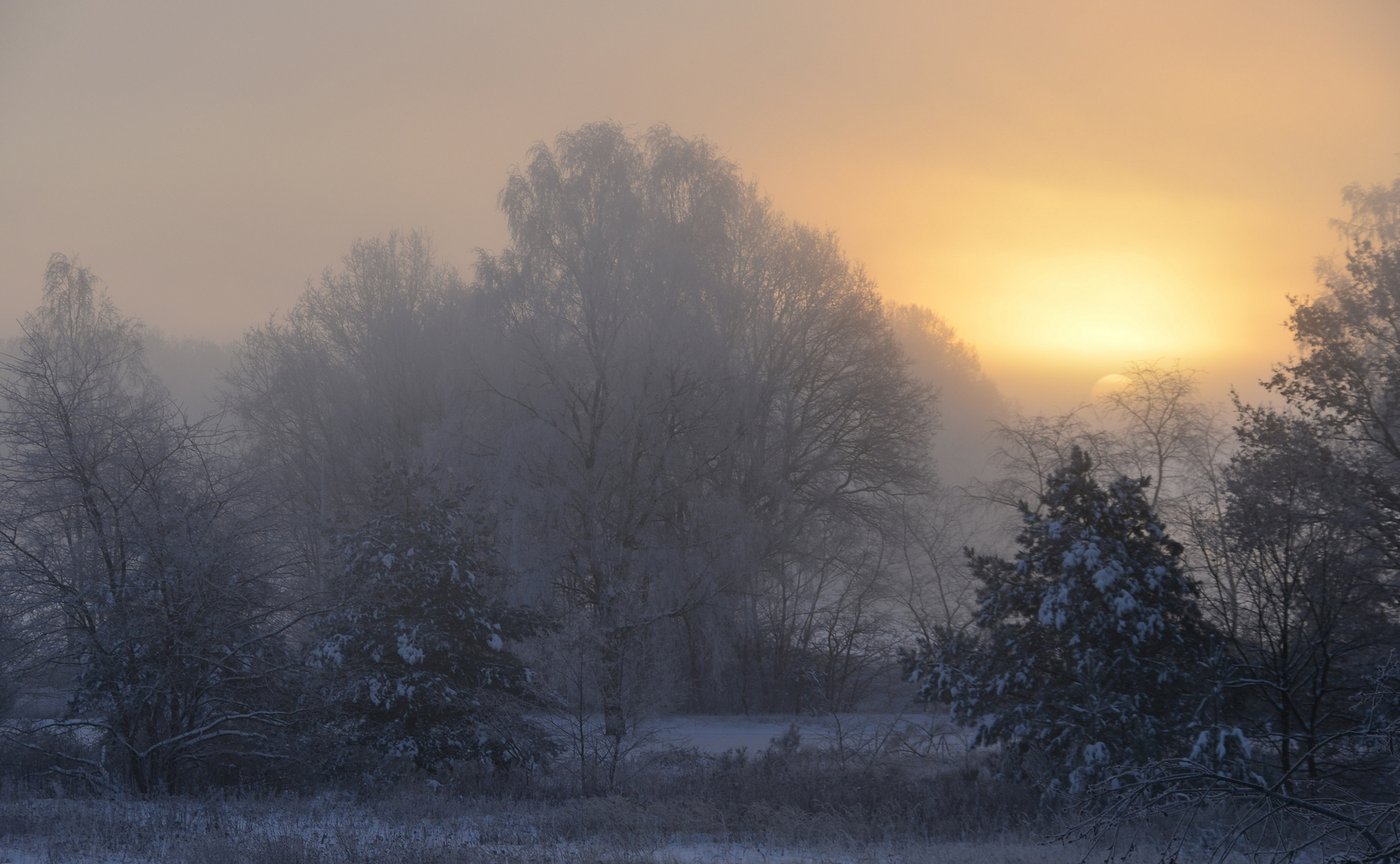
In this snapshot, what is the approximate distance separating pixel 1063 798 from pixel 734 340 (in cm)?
1559

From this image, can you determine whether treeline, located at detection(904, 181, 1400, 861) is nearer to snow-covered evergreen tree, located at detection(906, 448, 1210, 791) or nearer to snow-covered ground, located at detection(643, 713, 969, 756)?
snow-covered evergreen tree, located at detection(906, 448, 1210, 791)

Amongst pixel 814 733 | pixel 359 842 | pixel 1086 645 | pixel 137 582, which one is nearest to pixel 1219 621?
pixel 1086 645

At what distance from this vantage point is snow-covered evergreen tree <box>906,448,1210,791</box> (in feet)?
37.3

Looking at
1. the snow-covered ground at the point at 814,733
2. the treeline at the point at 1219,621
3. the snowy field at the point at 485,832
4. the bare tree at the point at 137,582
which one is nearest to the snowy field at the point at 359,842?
the snowy field at the point at 485,832

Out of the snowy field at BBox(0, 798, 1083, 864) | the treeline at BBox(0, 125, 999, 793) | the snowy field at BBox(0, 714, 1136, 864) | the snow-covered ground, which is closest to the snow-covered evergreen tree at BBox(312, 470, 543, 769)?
the treeline at BBox(0, 125, 999, 793)

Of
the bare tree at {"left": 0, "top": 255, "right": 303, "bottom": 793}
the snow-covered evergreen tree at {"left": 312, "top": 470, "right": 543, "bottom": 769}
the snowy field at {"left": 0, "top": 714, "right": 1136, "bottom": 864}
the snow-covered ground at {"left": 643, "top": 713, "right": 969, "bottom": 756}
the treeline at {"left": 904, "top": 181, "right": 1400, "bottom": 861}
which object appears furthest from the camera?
the snow-covered ground at {"left": 643, "top": 713, "right": 969, "bottom": 756}

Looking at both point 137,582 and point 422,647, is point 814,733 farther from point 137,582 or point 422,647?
point 137,582

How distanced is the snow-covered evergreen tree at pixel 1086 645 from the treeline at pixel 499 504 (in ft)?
20.2

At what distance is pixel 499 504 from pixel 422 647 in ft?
21.7

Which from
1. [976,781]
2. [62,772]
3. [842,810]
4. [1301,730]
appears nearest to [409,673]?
[62,772]

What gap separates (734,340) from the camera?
2488 centimetres

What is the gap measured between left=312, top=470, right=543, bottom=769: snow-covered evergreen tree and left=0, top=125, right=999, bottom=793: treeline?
0.18 ft

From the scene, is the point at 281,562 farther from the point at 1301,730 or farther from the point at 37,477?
the point at 1301,730

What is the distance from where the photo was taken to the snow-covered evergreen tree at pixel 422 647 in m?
13.5
